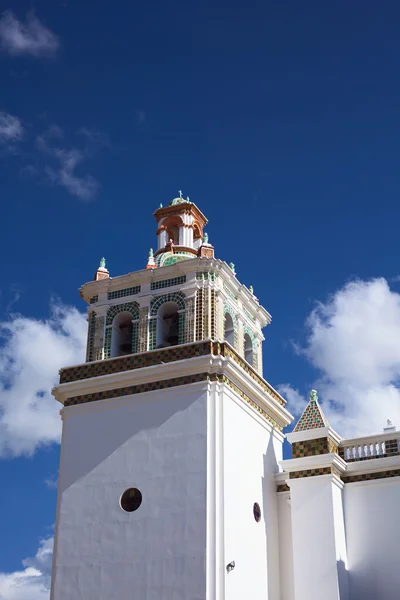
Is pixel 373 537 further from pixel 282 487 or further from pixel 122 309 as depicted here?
pixel 122 309

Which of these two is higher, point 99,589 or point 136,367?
point 136,367

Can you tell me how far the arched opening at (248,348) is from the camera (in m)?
18.2

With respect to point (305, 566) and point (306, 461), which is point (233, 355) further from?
point (305, 566)

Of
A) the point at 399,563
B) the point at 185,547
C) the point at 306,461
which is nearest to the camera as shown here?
the point at 185,547

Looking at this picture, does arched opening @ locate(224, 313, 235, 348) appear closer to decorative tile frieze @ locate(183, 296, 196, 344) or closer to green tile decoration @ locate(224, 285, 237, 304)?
green tile decoration @ locate(224, 285, 237, 304)

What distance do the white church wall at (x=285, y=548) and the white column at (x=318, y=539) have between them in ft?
2.39

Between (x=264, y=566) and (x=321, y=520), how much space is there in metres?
1.40

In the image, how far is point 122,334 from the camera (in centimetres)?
1769

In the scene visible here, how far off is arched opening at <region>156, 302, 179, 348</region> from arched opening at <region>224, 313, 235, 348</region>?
1.06m

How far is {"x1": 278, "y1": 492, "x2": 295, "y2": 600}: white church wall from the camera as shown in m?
16.0

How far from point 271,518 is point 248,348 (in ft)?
12.4

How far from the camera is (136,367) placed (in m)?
16.0

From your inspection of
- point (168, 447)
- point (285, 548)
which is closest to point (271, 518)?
point (285, 548)

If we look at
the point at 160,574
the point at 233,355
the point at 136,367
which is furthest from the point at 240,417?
the point at 160,574
